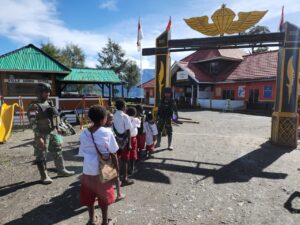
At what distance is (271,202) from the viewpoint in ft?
13.8

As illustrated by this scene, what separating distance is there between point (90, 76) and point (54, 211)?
14.0m

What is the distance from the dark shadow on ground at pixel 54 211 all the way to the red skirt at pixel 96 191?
0.81 metres

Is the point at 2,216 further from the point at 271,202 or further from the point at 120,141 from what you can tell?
the point at 271,202

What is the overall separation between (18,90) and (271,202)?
14880 mm

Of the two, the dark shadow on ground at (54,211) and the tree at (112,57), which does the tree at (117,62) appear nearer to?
the tree at (112,57)

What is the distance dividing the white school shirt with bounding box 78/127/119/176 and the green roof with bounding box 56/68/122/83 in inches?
549

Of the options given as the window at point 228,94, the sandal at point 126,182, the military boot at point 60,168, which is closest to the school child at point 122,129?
the sandal at point 126,182

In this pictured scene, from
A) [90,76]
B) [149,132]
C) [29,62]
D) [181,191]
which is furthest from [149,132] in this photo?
[90,76]

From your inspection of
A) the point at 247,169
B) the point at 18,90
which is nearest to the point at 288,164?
the point at 247,169

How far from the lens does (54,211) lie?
12.5 ft

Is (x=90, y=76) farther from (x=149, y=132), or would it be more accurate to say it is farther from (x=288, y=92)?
(x=288, y=92)

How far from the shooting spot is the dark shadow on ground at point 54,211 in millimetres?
3527

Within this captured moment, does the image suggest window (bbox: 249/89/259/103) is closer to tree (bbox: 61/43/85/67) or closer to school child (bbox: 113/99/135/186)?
school child (bbox: 113/99/135/186)

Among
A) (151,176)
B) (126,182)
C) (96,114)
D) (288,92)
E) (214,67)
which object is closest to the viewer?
(96,114)
